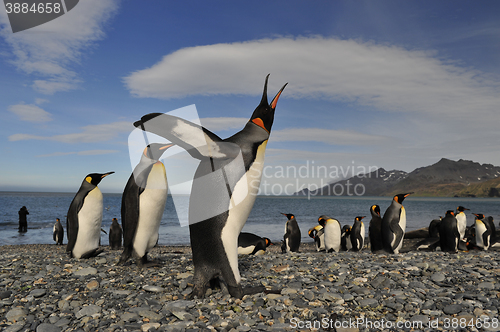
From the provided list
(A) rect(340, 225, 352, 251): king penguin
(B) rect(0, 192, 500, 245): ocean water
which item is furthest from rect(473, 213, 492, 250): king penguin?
(B) rect(0, 192, 500, 245): ocean water

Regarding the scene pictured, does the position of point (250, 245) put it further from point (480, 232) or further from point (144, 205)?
point (480, 232)

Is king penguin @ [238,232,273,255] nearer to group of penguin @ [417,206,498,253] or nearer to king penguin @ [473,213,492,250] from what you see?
group of penguin @ [417,206,498,253]

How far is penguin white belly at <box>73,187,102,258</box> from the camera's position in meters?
6.11

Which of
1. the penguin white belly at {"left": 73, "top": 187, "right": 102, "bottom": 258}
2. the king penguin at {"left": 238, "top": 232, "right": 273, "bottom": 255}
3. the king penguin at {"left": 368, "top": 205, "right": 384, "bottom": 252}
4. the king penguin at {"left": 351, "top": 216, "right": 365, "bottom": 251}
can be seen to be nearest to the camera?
the penguin white belly at {"left": 73, "top": 187, "right": 102, "bottom": 258}

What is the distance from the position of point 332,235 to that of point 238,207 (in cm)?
819

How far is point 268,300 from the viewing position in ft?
11.1

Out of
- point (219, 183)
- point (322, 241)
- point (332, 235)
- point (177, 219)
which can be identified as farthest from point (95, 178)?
point (177, 219)

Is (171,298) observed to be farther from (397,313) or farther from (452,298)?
(452,298)

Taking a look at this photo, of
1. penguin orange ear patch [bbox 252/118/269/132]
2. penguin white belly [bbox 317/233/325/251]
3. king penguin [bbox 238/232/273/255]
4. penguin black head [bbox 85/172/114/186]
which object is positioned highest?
penguin orange ear patch [bbox 252/118/269/132]

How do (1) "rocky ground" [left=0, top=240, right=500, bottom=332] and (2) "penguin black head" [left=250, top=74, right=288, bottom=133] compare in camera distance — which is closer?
(1) "rocky ground" [left=0, top=240, right=500, bottom=332]

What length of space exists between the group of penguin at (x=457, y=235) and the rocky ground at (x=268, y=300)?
4.66m

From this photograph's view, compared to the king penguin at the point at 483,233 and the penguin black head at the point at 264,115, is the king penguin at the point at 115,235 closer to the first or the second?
the penguin black head at the point at 264,115

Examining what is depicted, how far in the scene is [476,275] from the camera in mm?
4473

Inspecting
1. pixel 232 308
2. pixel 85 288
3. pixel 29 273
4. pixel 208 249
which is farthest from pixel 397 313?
pixel 29 273
